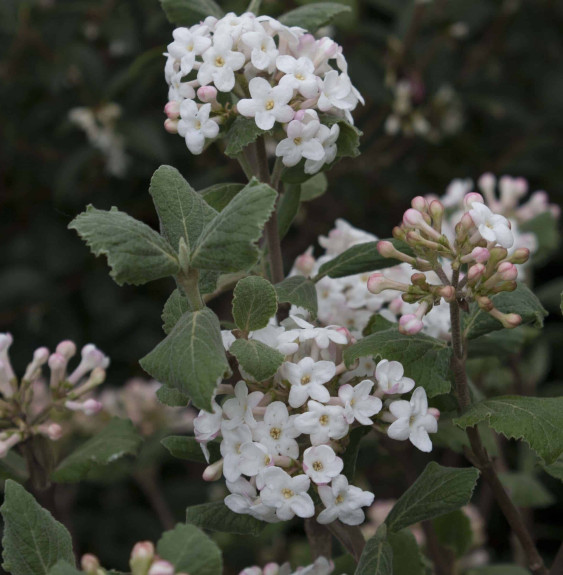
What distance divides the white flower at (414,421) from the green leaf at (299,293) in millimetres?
190

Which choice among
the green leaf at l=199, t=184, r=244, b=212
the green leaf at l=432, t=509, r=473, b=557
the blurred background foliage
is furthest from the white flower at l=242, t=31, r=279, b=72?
the blurred background foliage

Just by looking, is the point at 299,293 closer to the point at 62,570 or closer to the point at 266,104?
the point at 266,104

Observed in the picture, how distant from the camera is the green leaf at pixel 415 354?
111 cm

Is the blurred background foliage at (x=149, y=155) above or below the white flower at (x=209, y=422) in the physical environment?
below

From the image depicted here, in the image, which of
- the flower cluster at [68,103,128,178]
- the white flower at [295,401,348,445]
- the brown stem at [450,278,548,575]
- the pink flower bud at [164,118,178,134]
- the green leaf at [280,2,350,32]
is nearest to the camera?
the white flower at [295,401,348,445]

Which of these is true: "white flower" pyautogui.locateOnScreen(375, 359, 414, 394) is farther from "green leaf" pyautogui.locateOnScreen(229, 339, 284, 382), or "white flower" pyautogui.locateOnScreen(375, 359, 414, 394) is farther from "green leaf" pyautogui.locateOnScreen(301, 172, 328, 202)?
"green leaf" pyautogui.locateOnScreen(301, 172, 328, 202)

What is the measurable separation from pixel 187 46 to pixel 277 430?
584 mm

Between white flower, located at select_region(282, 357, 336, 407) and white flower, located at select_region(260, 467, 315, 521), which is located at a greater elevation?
white flower, located at select_region(282, 357, 336, 407)

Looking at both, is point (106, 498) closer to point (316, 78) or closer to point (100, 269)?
point (100, 269)

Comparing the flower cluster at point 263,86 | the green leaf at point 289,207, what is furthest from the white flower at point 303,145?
the green leaf at point 289,207

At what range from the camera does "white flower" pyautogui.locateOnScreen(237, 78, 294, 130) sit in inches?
45.8

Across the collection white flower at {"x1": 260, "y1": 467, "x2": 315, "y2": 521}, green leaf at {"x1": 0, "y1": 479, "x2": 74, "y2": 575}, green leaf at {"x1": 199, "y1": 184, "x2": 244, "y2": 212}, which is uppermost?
green leaf at {"x1": 199, "y1": 184, "x2": 244, "y2": 212}

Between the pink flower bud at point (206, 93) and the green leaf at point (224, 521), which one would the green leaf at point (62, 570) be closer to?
the green leaf at point (224, 521)

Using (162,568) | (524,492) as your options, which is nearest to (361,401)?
(162,568)
